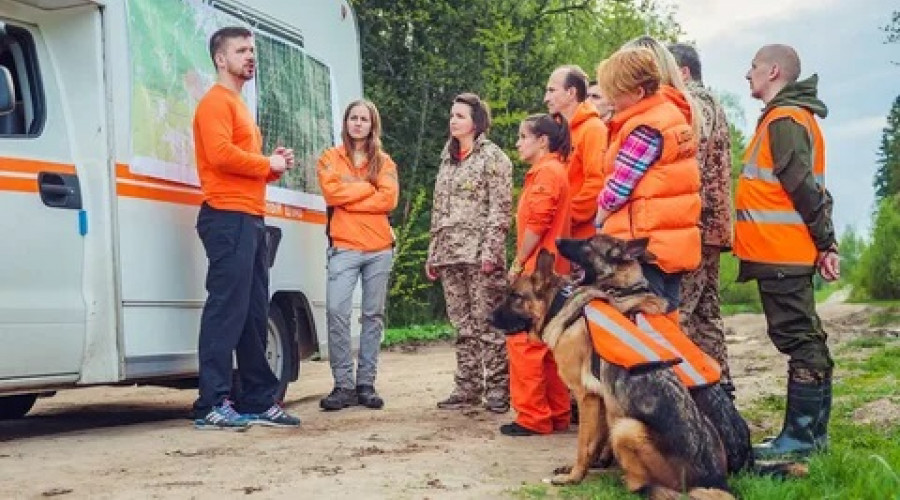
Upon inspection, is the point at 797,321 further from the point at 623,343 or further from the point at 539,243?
the point at 539,243

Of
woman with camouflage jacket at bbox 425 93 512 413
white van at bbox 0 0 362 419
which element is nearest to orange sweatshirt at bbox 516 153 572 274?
woman with camouflage jacket at bbox 425 93 512 413

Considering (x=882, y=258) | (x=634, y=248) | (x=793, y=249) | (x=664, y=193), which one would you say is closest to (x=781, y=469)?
(x=634, y=248)

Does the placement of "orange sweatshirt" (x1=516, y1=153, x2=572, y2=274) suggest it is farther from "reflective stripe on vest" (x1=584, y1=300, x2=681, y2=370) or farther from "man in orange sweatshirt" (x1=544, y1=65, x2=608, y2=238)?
"reflective stripe on vest" (x1=584, y1=300, x2=681, y2=370)

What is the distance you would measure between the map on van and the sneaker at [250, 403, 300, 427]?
1.44m

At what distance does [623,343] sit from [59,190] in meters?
3.12

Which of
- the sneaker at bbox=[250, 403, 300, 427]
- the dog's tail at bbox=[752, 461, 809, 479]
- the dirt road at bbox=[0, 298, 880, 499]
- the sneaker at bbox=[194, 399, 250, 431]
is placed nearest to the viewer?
the dog's tail at bbox=[752, 461, 809, 479]

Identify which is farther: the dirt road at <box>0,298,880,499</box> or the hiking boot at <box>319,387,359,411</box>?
the hiking boot at <box>319,387,359,411</box>

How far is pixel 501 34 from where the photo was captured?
20797mm

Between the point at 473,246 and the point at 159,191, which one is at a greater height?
the point at 159,191

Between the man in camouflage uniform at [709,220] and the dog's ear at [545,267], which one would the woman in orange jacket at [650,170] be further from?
the man in camouflage uniform at [709,220]

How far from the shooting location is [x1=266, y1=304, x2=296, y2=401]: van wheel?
848 centimetres

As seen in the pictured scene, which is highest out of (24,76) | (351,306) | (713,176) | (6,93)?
(24,76)

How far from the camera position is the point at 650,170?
5.77 m

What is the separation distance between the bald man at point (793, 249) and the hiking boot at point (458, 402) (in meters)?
2.69
